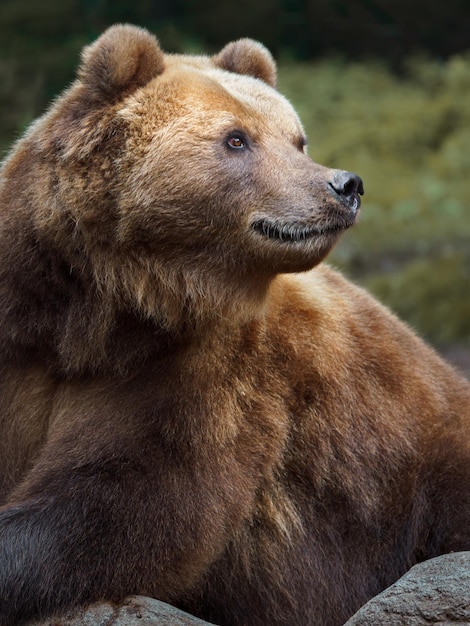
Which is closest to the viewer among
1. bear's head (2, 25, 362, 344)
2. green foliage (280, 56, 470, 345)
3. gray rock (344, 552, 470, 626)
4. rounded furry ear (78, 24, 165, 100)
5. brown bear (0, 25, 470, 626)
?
gray rock (344, 552, 470, 626)

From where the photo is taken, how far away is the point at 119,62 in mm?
5949

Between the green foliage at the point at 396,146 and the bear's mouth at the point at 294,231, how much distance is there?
1052cm

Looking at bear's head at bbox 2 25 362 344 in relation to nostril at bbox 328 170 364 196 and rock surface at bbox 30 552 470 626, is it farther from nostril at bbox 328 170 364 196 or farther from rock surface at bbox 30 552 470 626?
rock surface at bbox 30 552 470 626

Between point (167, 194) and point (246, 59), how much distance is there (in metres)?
1.26

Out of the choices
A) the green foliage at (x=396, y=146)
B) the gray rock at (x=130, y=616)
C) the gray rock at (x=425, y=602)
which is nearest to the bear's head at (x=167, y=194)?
the gray rock at (x=130, y=616)

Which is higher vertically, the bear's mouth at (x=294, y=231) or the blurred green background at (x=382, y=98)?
the bear's mouth at (x=294, y=231)

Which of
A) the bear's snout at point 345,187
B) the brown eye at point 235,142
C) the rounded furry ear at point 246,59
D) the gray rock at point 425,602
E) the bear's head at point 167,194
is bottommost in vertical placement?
the gray rock at point 425,602

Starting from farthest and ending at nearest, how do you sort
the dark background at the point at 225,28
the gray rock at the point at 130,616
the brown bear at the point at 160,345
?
1. the dark background at the point at 225,28
2. the brown bear at the point at 160,345
3. the gray rock at the point at 130,616

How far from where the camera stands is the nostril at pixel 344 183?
5793 mm

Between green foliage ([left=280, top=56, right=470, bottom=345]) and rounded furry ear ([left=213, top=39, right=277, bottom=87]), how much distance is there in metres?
9.67

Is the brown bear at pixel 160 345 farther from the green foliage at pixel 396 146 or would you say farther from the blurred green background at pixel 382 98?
the green foliage at pixel 396 146

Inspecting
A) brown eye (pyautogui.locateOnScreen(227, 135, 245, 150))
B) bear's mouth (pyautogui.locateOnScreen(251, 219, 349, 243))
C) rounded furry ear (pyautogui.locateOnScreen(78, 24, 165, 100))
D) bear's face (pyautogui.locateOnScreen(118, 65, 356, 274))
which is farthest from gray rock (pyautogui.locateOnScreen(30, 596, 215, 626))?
rounded furry ear (pyautogui.locateOnScreen(78, 24, 165, 100))

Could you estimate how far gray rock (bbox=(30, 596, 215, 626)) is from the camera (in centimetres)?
550

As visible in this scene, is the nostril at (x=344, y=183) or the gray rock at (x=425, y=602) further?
the nostril at (x=344, y=183)
